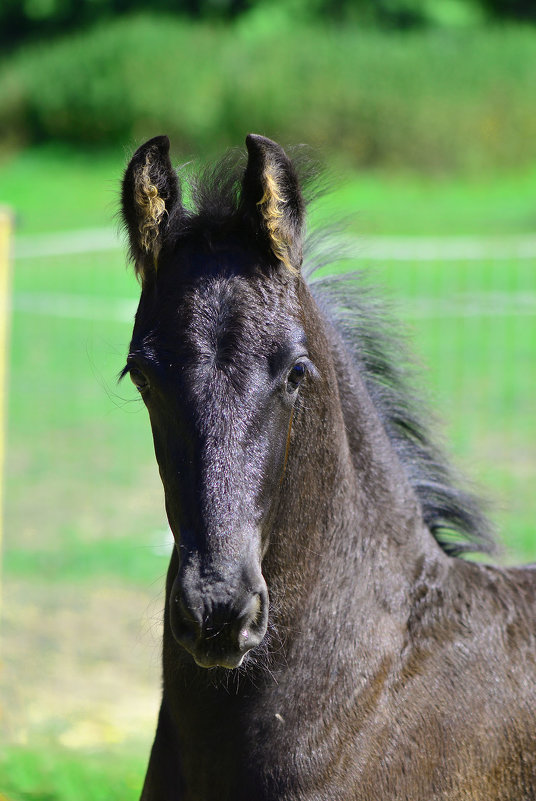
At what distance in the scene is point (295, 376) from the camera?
2295mm

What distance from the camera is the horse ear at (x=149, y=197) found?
242cm

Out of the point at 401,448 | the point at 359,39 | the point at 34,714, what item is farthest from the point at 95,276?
the point at 359,39

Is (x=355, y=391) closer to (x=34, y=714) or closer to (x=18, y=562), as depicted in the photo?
(x=34, y=714)

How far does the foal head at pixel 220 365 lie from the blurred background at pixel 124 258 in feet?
1.20

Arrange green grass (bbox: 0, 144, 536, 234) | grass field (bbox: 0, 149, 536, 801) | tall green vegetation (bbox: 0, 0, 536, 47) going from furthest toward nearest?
tall green vegetation (bbox: 0, 0, 536, 47) → green grass (bbox: 0, 144, 536, 234) → grass field (bbox: 0, 149, 536, 801)

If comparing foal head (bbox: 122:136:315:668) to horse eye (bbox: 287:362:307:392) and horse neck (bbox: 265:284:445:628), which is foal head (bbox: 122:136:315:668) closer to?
horse eye (bbox: 287:362:307:392)

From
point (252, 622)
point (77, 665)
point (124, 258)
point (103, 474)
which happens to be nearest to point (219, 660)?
point (252, 622)

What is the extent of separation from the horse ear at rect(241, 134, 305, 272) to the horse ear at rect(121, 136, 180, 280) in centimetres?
19

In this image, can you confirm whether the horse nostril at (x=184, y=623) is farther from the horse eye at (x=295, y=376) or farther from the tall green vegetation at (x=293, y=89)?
the tall green vegetation at (x=293, y=89)

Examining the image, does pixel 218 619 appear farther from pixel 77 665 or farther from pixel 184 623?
pixel 77 665

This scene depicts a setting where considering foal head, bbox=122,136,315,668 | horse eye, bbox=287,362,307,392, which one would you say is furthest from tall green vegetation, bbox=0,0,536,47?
horse eye, bbox=287,362,307,392

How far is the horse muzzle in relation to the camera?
2.04 metres

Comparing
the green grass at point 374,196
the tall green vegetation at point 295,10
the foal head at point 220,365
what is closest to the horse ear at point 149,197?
the foal head at point 220,365

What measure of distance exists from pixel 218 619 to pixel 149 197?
Answer: 39.9 inches
